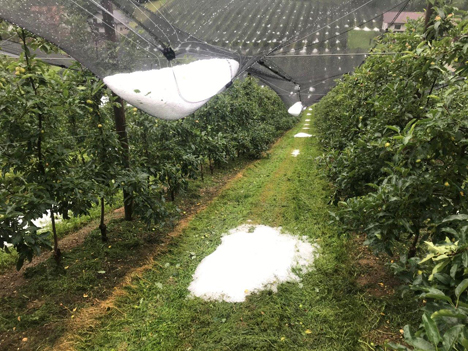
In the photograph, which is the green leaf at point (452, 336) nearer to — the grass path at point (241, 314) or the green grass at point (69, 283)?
the grass path at point (241, 314)

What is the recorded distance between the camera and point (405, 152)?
6.47 feet

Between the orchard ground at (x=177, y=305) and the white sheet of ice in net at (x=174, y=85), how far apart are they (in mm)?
2190

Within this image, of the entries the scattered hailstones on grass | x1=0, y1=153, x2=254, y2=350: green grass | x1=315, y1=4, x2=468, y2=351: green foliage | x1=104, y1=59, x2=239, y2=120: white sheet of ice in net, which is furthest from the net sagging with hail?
x1=0, y1=153, x2=254, y2=350: green grass

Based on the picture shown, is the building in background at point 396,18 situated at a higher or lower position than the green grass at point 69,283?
higher

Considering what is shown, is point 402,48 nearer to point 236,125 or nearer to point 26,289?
point 26,289

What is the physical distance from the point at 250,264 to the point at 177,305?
115 cm

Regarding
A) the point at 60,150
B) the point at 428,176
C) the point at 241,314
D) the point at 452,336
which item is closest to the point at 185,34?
the point at 60,150

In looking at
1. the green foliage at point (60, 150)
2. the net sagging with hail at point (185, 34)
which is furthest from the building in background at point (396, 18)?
the green foliage at point (60, 150)

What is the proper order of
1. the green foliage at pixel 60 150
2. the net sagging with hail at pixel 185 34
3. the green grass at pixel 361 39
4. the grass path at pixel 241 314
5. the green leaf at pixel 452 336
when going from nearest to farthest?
1. the green leaf at pixel 452 336
2. the net sagging with hail at pixel 185 34
3. the green foliage at pixel 60 150
4. the grass path at pixel 241 314
5. the green grass at pixel 361 39

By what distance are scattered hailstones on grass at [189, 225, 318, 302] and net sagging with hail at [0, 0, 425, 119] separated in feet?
7.11

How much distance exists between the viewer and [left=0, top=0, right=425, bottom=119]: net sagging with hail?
1982 millimetres

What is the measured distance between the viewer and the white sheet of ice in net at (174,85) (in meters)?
2.07

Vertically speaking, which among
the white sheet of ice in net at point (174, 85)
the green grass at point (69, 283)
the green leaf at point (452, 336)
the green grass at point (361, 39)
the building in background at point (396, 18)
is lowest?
the green grass at point (69, 283)

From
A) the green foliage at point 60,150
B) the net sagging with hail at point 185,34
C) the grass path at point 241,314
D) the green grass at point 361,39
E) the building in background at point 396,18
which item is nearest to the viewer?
the net sagging with hail at point 185,34
